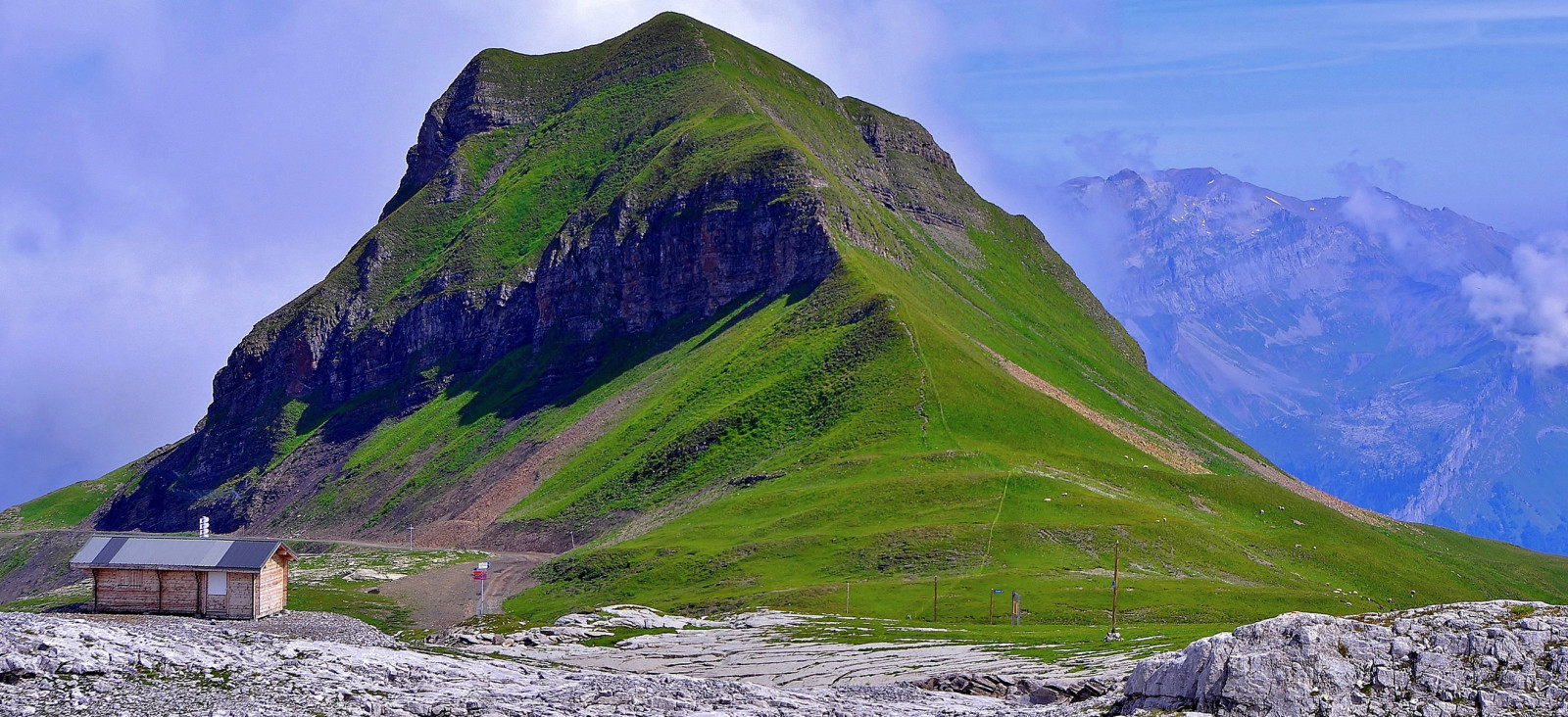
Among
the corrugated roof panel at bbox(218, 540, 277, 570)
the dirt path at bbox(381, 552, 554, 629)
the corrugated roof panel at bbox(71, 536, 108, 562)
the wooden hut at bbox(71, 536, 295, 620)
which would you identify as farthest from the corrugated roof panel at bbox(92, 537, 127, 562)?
the dirt path at bbox(381, 552, 554, 629)

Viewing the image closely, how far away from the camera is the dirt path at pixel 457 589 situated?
13725cm

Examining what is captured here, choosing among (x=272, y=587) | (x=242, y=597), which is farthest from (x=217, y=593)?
(x=272, y=587)

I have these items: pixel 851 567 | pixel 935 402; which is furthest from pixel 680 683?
pixel 935 402

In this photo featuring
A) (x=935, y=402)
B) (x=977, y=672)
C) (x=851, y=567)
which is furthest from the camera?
(x=935, y=402)

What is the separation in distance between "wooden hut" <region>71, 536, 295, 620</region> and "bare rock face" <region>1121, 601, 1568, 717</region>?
57664mm

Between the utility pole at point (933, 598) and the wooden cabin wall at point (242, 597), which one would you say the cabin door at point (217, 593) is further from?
the utility pole at point (933, 598)

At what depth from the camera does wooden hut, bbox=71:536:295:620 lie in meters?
88.8

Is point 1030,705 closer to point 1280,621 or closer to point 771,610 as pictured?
point 1280,621

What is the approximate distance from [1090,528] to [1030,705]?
80.9m

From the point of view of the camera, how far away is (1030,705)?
65.6 m

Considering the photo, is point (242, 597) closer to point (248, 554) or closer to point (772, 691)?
point (248, 554)

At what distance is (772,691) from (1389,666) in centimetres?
2809

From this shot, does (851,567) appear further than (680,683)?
Yes

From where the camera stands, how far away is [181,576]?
8894cm
